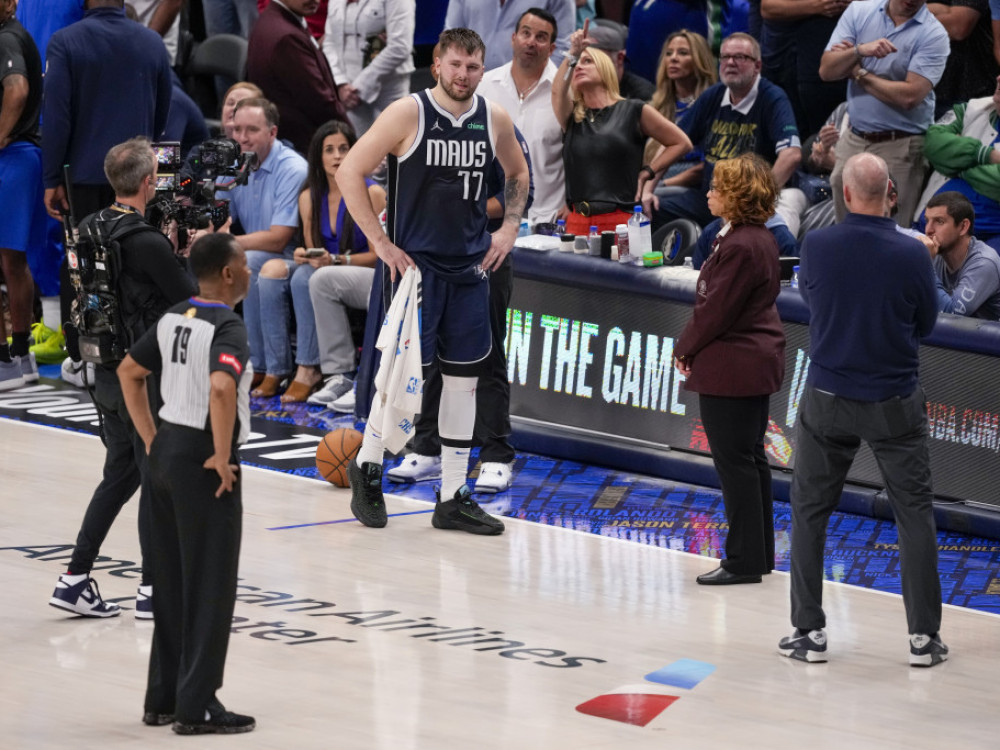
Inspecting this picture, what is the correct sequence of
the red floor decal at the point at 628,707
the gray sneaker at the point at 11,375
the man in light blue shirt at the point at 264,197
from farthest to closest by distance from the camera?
the gray sneaker at the point at 11,375, the man in light blue shirt at the point at 264,197, the red floor decal at the point at 628,707

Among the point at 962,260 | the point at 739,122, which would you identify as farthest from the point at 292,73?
the point at 962,260

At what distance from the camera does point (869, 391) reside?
5.64 metres

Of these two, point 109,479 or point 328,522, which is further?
point 328,522

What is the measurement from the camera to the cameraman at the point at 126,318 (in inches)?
229

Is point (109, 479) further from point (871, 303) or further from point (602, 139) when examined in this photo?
point (602, 139)

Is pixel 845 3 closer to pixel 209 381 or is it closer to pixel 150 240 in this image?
pixel 150 240

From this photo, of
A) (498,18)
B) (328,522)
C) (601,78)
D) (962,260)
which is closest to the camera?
(328,522)

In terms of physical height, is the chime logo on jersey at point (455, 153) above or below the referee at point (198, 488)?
above

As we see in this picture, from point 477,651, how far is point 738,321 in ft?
6.26

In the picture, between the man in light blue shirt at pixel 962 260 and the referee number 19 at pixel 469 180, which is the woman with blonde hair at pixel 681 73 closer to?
the man in light blue shirt at pixel 962 260

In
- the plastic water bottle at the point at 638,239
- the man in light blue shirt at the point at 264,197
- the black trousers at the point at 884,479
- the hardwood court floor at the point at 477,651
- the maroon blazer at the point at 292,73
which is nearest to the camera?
the hardwood court floor at the point at 477,651

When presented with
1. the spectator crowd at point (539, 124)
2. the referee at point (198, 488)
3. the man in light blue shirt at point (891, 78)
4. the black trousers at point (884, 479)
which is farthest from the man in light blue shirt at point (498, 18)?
the referee at point (198, 488)

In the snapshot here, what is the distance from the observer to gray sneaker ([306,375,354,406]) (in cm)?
1008

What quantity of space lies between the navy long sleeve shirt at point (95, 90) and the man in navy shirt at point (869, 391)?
564 centimetres
